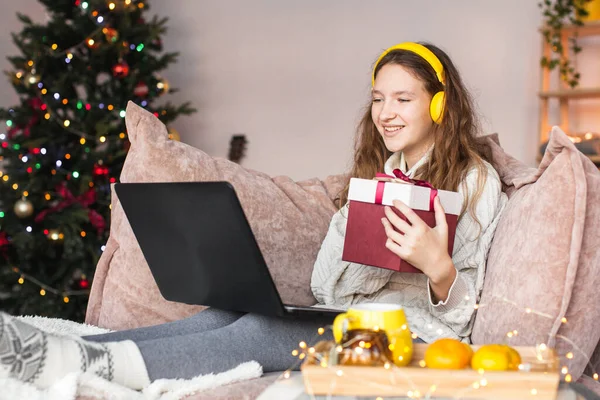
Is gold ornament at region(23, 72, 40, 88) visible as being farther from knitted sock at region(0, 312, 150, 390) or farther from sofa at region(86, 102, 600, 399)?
knitted sock at region(0, 312, 150, 390)

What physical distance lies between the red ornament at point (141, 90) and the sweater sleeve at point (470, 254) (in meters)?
2.22

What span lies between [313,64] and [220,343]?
10.3ft

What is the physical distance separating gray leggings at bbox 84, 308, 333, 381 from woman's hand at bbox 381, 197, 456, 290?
22 cm

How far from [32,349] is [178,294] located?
1.54 ft

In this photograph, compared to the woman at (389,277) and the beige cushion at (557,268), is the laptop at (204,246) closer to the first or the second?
the woman at (389,277)

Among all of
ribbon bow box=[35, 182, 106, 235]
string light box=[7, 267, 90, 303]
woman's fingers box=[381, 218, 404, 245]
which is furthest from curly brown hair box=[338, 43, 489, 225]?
string light box=[7, 267, 90, 303]

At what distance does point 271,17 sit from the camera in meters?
4.39

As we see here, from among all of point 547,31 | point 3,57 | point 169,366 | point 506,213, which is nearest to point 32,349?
point 169,366

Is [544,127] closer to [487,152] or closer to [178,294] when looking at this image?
[487,152]

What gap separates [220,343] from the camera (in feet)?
4.48

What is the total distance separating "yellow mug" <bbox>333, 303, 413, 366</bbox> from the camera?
104 cm

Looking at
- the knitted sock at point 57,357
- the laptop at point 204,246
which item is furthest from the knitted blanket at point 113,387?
the laptop at point 204,246

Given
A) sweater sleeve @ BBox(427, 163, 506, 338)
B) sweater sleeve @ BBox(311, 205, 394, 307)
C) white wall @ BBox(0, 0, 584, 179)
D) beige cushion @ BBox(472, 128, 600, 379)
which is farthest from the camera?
white wall @ BBox(0, 0, 584, 179)

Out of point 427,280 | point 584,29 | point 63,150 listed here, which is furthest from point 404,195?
point 584,29
